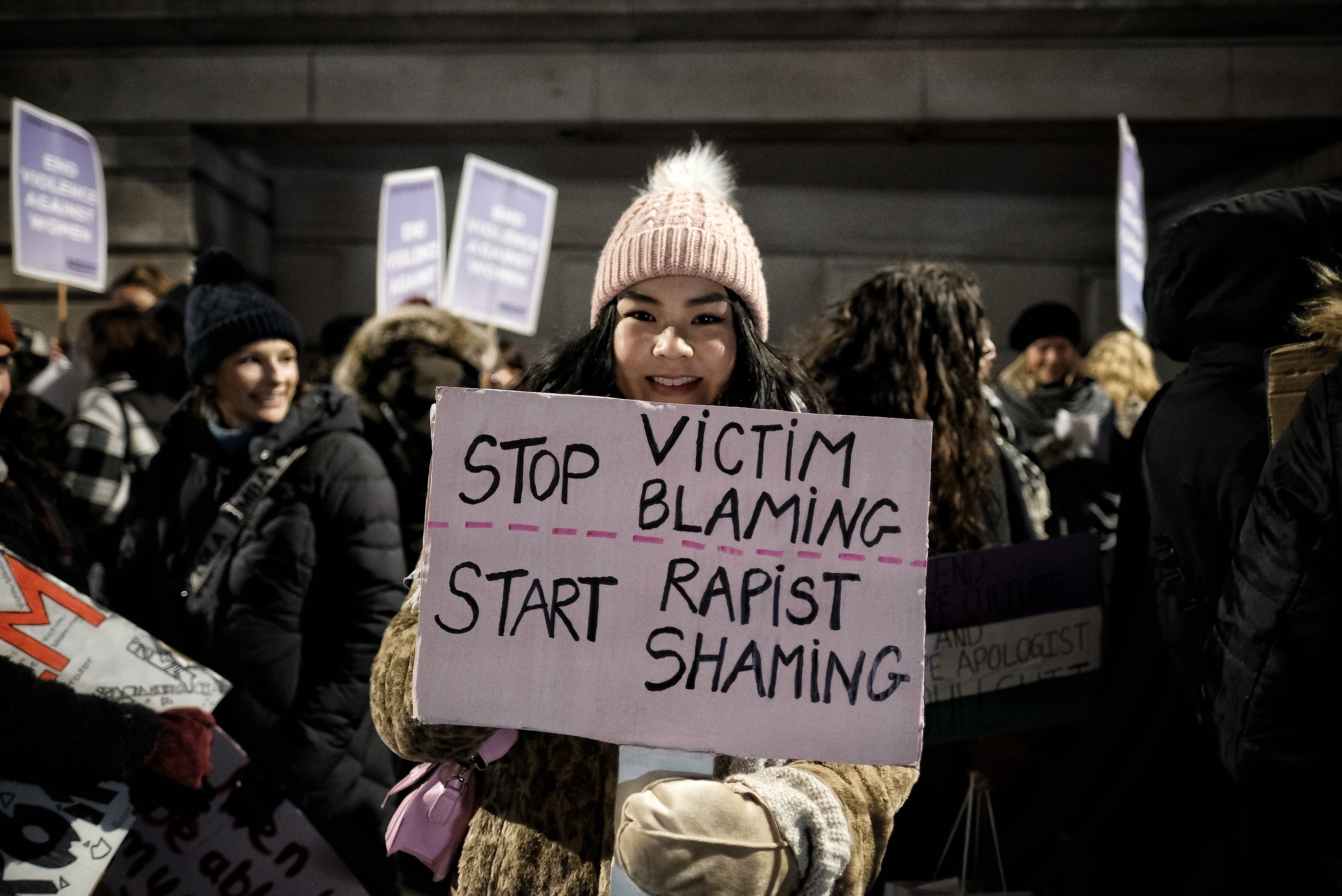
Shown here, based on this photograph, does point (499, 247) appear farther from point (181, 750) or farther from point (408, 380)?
point (181, 750)

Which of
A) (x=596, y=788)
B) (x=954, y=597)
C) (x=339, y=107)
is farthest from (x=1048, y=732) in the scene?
(x=339, y=107)

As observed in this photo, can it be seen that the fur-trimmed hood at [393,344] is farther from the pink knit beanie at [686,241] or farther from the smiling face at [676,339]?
the smiling face at [676,339]

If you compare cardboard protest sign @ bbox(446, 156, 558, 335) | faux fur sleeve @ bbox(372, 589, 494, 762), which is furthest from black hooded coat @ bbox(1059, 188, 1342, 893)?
cardboard protest sign @ bbox(446, 156, 558, 335)

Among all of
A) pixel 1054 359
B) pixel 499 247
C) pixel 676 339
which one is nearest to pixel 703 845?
pixel 676 339

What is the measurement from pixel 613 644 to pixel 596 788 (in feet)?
0.90

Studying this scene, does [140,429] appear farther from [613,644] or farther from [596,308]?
[613,644]

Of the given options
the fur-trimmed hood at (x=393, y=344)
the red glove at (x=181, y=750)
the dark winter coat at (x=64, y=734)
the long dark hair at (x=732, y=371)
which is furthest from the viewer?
the fur-trimmed hood at (x=393, y=344)

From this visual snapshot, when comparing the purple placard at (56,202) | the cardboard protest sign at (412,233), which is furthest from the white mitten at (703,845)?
the purple placard at (56,202)

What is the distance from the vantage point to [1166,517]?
1877mm

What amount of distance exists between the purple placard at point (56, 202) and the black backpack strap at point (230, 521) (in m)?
4.22

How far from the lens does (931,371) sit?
2.53m

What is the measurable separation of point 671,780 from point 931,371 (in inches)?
62.2

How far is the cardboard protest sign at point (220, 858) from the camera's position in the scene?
6.83ft

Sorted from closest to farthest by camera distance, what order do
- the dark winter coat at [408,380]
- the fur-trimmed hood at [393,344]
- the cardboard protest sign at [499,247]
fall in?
the dark winter coat at [408,380] → the fur-trimmed hood at [393,344] → the cardboard protest sign at [499,247]
